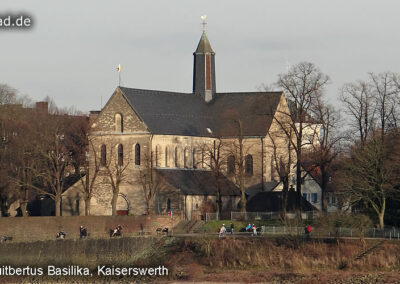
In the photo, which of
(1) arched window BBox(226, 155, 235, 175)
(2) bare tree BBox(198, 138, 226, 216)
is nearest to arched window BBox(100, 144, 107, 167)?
(2) bare tree BBox(198, 138, 226, 216)

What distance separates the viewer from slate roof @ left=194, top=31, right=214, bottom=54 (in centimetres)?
11625

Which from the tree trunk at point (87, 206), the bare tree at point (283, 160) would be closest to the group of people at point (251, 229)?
the bare tree at point (283, 160)

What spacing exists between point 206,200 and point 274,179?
30.7 ft

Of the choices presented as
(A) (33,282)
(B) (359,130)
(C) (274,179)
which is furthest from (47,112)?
(A) (33,282)

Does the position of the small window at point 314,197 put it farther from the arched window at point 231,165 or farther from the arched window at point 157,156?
the arched window at point 157,156

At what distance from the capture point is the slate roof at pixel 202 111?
4299 inches

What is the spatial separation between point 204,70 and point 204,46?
91.5 inches

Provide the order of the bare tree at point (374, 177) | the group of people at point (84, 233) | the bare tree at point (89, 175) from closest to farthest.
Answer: the bare tree at point (374, 177) < the group of people at point (84, 233) < the bare tree at point (89, 175)

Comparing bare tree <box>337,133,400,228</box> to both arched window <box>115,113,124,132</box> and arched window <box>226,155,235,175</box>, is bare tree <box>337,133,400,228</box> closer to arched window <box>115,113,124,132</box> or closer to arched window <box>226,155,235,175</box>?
arched window <box>226,155,235,175</box>

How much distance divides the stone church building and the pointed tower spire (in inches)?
94.0

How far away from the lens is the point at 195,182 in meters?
108

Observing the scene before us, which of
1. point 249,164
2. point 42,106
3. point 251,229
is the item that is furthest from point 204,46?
point 251,229

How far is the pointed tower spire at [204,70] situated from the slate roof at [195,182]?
9.89m

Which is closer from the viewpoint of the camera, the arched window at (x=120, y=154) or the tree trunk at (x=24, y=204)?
the tree trunk at (x=24, y=204)
